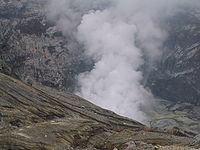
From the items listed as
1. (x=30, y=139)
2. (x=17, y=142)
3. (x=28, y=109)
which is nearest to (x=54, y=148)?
(x=30, y=139)

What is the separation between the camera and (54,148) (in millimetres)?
27203

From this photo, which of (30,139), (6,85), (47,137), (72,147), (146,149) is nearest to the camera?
(146,149)

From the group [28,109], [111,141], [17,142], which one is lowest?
[17,142]

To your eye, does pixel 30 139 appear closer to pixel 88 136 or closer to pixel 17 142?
pixel 17 142

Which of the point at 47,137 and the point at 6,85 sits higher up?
the point at 6,85

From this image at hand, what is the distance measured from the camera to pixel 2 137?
78.8 feet

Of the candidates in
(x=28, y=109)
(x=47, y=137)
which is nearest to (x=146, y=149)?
(x=47, y=137)

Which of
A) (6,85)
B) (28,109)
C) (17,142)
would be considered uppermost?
(6,85)

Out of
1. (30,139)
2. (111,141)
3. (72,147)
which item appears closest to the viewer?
(30,139)

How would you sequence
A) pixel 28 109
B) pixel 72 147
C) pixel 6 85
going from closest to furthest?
pixel 72 147 → pixel 28 109 → pixel 6 85

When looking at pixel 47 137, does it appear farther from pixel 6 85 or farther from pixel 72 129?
pixel 6 85

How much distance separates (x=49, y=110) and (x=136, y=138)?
19.0m

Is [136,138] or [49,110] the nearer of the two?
[136,138]

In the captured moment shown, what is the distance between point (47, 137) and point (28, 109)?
18.0 meters
